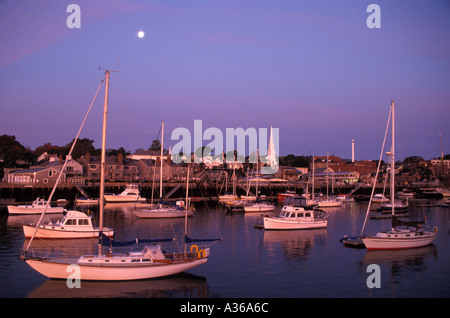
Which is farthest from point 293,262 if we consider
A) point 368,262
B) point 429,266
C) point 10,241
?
point 10,241

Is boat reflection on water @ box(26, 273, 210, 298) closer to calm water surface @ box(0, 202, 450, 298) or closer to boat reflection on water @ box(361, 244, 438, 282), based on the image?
calm water surface @ box(0, 202, 450, 298)

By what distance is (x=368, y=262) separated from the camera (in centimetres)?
3322

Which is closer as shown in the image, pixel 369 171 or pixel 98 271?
pixel 98 271

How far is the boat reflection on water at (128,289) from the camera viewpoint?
24.3m

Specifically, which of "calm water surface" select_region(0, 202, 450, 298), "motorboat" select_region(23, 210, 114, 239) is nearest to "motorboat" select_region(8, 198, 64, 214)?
"calm water surface" select_region(0, 202, 450, 298)

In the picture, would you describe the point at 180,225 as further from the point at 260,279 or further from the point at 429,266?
the point at 429,266

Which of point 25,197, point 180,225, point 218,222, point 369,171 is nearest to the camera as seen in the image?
point 180,225

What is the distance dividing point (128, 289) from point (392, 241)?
75.5ft

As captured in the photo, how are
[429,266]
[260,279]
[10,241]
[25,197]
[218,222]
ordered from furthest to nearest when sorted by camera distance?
[25,197], [218,222], [10,241], [429,266], [260,279]

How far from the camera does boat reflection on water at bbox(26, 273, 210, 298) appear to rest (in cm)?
2430

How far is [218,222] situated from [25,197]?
153ft

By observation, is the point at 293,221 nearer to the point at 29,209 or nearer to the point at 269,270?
the point at 269,270

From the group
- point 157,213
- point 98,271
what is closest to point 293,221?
point 157,213

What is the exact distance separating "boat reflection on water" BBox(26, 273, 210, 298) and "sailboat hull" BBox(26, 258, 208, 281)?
40 centimetres
